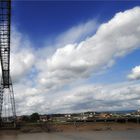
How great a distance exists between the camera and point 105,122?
75.8 metres

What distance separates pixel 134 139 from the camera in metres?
40.4

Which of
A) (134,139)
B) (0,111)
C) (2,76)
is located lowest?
(134,139)

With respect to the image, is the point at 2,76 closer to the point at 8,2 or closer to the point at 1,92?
the point at 1,92

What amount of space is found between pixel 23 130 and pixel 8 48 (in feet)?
74.5

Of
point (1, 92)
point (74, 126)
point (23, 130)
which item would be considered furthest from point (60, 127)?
point (1, 92)

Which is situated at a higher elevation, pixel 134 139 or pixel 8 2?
pixel 8 2

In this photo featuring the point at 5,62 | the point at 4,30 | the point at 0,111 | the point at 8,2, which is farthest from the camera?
the point at 0,111

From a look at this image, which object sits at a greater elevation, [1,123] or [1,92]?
[1,92]

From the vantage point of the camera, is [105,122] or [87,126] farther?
[105,122]

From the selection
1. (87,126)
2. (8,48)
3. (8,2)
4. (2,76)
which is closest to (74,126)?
(87,126)

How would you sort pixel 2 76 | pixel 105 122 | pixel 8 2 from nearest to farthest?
pixel 8 2 < pixel 2 76 < pixel 105 122

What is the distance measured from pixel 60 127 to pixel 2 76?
1843 cm

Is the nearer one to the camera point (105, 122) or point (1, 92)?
point (1, 92)

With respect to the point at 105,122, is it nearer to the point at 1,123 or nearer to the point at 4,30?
the point at 1,123
